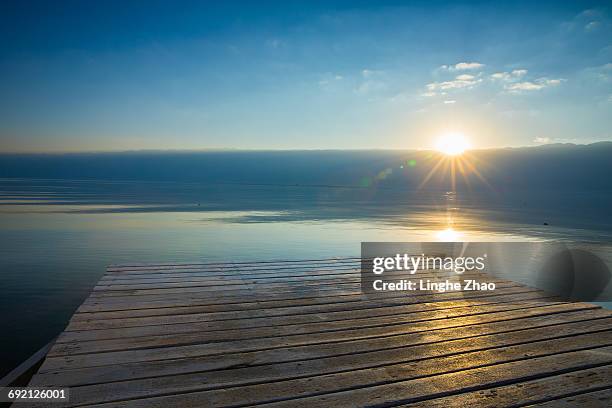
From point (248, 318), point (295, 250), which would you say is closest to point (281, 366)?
point (248, 318)

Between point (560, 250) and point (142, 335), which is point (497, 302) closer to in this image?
point (142, 335)

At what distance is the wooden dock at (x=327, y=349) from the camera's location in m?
3.54

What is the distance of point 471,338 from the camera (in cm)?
480

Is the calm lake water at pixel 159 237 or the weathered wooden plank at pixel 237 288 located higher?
the weathered wooden plank at pixel 237 288

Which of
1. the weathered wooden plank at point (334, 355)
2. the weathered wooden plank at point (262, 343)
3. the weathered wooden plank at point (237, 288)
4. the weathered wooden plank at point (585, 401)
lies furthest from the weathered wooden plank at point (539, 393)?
the weathered wooden plank at point (237, 288)

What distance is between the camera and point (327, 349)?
4445 millimetres

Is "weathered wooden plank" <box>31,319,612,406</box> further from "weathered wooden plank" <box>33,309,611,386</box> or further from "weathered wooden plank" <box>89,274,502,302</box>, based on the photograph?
"weathered wooden plank" <box>89,274,502,302</box>

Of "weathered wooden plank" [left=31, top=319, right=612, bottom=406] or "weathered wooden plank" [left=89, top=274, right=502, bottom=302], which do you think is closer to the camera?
"weathered wooden plank" [left=31, top=319, right=612, bottom=406]

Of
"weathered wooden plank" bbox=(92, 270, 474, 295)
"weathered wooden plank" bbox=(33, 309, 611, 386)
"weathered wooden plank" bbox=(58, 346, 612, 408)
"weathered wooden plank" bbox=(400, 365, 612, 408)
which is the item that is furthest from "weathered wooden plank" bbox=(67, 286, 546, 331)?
"weathered wooden plank" bbox=(400, 365, 612, 408)

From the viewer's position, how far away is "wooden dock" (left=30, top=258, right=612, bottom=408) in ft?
11.6

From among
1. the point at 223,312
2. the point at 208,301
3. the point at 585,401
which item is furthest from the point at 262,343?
the point at 585,401

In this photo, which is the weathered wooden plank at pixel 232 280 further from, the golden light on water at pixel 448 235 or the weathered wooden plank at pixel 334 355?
the golden light on water at pixel 448 235

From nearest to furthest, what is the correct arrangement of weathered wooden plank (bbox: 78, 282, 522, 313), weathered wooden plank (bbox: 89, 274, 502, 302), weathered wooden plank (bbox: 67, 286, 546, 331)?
weathered wooden plank (bbox: 67, 286, 546, 331) < weathered wooden plank (bbox: 78, 282, 522, 313) < weathered wooden plank (bbox: 89, 274, 502, 302)

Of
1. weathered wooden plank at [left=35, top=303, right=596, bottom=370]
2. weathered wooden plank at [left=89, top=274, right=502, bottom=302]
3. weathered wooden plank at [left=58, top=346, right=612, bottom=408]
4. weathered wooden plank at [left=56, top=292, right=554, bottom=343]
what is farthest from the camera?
weathered wooden plank at [left=89, top=274, right=502, bottom=302]
